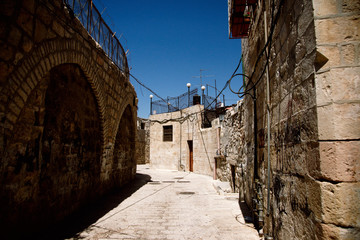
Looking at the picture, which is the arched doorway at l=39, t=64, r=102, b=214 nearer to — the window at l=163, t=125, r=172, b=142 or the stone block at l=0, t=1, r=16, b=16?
the stone block at l=0, t=1, r=16, b=16

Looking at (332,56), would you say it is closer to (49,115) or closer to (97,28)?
(49,115)

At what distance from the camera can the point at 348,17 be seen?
1615mm

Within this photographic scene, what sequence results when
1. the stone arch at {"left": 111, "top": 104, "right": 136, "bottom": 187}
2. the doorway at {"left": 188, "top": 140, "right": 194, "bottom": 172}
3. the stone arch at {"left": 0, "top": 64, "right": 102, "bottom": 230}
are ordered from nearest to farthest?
the stone arch at {"left": 0, "top": 64, "right": 102, "bottom": 230}
the stone arch at {"left": 111, "top": 104, "right": 136, "bottom": 187}
the doorway at {"left": 188, "top": 140, "right": 194, "bottom": 172}

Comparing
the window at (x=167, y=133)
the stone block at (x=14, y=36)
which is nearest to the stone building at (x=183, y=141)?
the window at (x=167, y=133)

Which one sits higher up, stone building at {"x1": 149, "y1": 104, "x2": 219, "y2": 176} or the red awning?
the red awning

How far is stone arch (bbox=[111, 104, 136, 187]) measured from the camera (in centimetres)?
749

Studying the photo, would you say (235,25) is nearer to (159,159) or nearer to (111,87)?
(111,87)

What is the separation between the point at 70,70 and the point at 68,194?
251cm

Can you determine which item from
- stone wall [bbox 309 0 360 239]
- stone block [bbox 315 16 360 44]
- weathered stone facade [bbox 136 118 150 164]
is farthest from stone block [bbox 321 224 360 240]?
weathered stone facade [bbox 136 118 150 164]

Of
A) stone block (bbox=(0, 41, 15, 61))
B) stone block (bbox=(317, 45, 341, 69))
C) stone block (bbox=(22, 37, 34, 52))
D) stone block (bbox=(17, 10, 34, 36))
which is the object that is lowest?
stone block (bbox=(317, 45, 341, 69))

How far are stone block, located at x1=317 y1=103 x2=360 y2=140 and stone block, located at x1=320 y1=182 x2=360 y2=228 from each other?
1.07ft

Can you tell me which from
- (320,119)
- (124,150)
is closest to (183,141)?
(124,150)

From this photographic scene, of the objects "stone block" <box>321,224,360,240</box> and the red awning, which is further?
the red awning

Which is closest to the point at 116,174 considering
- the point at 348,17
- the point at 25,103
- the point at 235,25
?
the point at 25,103
